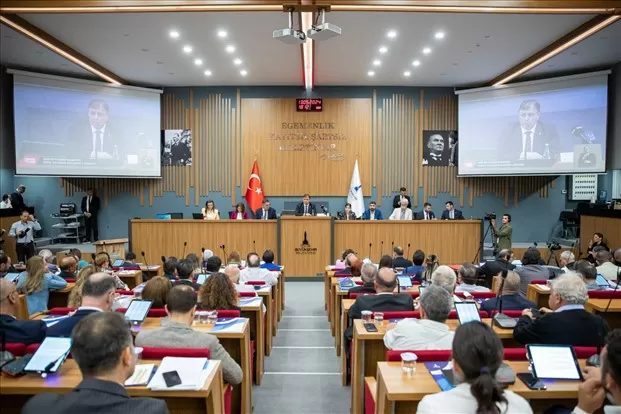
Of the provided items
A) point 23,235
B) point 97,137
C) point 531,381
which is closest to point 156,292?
point 531,381

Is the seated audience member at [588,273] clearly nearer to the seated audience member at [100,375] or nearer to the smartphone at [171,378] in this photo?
the smartphone at [171,378]

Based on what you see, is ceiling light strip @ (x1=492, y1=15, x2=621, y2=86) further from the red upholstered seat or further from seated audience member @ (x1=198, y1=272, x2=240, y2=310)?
the red upholstered seat

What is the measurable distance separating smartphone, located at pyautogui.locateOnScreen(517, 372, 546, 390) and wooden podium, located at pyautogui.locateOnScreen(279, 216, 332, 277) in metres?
6.84

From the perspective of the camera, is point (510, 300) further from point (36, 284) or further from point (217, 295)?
point (36, 284)

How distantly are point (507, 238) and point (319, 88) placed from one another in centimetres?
589

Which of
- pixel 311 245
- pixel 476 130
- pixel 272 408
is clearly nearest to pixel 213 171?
pixel 311 245

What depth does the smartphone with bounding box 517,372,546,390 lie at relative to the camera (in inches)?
92.2

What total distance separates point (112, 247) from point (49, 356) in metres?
8.07

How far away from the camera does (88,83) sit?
1120cm

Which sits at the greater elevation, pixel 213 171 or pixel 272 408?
pixel 213 171

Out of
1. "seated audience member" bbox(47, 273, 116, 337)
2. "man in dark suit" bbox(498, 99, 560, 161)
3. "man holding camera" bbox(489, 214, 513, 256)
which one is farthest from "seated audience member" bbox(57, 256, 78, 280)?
"man in dark suit" bbox(498, 99, 560, 161)

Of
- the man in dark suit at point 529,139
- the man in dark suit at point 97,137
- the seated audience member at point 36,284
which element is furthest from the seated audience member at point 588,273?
the man in dark suit at point 97,137

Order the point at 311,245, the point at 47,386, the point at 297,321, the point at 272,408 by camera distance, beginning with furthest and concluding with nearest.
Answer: the point at 311,245 → the point at 297,321 → the point at 272,408 → the point at 47,386

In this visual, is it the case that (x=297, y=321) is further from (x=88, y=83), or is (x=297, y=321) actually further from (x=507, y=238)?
(x=88, y=83)
